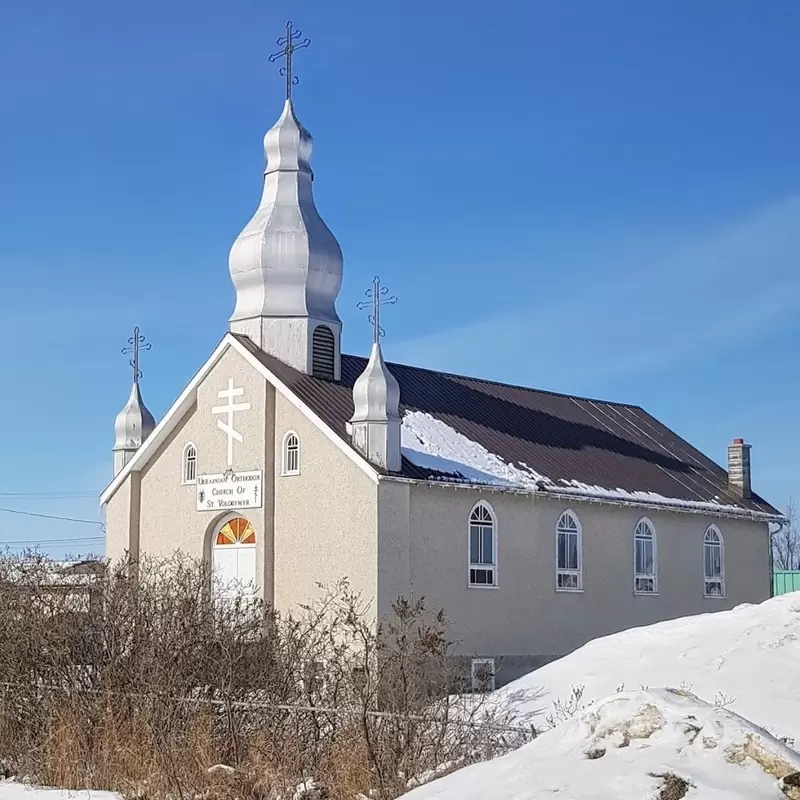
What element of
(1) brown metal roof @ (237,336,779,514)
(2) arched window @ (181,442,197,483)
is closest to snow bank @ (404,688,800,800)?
(1) brown metal roof @ (237,336,779,514)

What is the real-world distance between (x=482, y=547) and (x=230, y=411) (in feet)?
19.4

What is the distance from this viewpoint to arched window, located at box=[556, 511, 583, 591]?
2820 centimetres

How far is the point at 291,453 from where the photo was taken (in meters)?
26.7

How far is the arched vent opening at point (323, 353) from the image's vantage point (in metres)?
28.0

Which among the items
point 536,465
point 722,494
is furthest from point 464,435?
point 722,494

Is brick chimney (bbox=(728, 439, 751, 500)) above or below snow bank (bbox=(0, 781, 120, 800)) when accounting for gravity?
above

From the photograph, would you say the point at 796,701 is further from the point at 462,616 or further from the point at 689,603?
the point at 689,603

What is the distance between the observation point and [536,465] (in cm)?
2873

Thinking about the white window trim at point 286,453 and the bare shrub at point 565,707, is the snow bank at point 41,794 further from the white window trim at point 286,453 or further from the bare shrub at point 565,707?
the white window trim at point 286,453

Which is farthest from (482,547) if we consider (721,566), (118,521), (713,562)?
(721,566)

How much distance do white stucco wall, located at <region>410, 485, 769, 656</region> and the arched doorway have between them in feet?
12.6

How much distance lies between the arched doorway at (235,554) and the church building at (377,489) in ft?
0.14

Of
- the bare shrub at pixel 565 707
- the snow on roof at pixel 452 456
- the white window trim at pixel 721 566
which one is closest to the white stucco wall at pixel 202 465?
the snow on roof at pixel 452 456

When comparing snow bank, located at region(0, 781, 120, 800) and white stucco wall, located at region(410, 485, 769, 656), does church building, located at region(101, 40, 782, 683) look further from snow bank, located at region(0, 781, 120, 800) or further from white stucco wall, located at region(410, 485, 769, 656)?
snow bank, located at region(0, 781, 120, 800)
